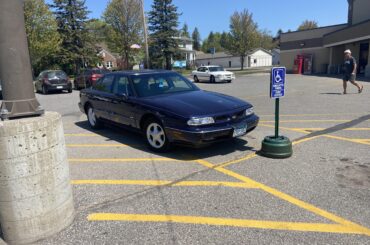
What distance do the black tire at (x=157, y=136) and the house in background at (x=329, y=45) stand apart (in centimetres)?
2509

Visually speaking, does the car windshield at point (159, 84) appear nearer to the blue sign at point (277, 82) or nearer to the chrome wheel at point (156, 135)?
the chrome wheel at point (156, 135)

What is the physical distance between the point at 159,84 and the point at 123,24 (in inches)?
1564

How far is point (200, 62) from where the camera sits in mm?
87875

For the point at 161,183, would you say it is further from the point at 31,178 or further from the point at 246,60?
the point at 246,60

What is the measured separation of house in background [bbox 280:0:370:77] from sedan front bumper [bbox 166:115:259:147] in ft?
81.5

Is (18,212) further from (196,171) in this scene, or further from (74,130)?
(74,130)

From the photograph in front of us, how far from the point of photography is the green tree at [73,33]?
3966 centimetres

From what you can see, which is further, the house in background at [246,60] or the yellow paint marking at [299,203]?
the house in background at [246,60]

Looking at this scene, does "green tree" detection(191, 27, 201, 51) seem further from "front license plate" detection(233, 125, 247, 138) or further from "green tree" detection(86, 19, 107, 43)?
A: "front license plate" detection(233, 125, 247, 138)

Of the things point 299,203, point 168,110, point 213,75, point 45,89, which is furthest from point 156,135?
point 213,75

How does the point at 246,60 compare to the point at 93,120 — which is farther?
the point at 246,60

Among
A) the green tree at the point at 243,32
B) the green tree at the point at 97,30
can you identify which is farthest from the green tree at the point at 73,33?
the green tree at the point at 243,32

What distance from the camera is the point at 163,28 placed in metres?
45.7

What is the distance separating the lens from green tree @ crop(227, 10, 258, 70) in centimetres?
5247
